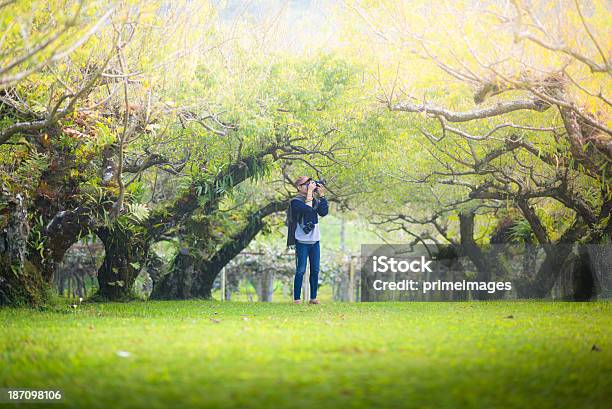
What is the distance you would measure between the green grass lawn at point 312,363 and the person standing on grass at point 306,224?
3.92 meters

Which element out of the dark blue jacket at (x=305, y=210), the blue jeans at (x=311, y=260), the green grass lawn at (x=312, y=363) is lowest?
the green grass lawn at (x=312, y=363)

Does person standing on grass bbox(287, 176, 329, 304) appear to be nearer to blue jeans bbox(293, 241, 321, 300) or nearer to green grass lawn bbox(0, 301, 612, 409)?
blue jeans bbox(293, 241, 321, 300)

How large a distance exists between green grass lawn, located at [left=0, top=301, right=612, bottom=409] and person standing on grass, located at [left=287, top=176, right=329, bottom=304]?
12.9ft

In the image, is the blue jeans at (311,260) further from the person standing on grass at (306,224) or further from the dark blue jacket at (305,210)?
the dark blue jacket at (305,210)

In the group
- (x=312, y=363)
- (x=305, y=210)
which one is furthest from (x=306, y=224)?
(x=312, y=363)

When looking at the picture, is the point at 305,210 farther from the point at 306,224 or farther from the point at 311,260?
the point at 311,260

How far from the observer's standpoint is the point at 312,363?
18.4 ft

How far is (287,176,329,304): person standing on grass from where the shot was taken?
12.9 m

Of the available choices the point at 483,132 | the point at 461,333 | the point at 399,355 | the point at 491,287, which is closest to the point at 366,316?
the point at 461,333

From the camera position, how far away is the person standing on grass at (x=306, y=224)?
1295 centimetres

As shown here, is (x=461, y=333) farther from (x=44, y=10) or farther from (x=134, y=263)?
(x=134, y=263)

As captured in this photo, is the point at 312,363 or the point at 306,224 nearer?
the point at 312,363

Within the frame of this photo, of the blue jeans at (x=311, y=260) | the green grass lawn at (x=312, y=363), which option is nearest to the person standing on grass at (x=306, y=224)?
the blue jeans at (x=311, y=260)

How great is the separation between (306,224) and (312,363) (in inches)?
292
